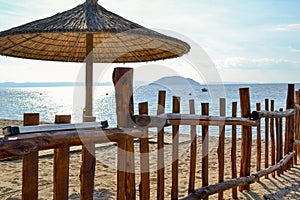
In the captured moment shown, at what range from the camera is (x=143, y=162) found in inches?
103

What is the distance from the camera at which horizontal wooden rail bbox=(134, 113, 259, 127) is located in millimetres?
2438

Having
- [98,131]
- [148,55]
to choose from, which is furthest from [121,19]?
[98,131]

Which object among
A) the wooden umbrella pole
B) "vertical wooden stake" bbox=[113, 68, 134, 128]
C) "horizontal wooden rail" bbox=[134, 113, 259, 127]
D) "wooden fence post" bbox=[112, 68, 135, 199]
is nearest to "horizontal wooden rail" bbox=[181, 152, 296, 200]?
"horizontal wooden rail" bbox=[134, 113, 259, 127]

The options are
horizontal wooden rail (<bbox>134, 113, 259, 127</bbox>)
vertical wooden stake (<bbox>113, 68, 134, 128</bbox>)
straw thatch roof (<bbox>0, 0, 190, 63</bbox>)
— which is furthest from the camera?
straw thatch roof (<bbox>0, 0, 190, 63</bbox>)

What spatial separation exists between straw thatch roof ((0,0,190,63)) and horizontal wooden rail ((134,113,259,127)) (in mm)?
973

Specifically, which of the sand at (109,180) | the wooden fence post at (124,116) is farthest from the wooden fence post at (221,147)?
the wooden fence post at (124,116)

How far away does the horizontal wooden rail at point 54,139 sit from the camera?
1.62 m

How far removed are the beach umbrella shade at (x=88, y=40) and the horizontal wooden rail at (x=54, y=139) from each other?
1353 millimetres

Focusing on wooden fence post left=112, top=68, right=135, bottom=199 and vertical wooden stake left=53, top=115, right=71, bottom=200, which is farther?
wooden fence post left=112, top=68, right=135, bottom=199

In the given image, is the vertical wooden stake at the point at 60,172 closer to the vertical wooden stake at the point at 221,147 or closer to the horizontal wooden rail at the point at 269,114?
the vertical wooden stake at the point at 221,147

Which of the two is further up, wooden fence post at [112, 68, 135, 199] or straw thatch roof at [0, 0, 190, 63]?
straw thatch roof at [0, 0, 190, 63]

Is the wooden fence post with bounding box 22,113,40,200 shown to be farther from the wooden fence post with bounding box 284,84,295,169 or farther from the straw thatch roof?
the wooden fence post with bounding box 284,84,295,169

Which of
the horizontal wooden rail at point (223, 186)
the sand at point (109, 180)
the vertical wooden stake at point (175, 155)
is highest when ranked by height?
the vertical wooden stake at point (175, 155)

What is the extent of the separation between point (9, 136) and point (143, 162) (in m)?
1.22
